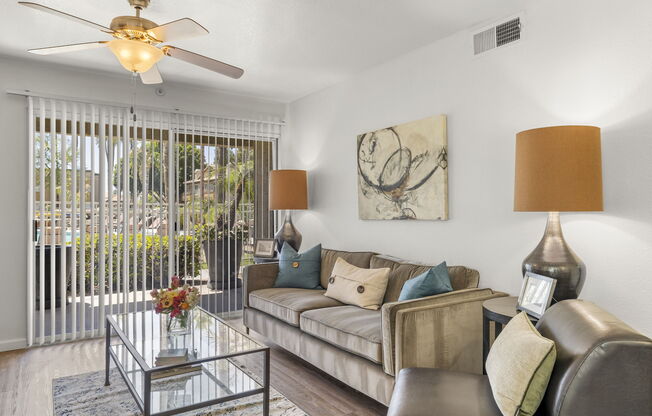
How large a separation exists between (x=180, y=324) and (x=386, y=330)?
4.16 ft

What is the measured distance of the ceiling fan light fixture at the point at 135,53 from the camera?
2412mm

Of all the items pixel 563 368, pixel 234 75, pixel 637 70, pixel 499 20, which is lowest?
pixel 563 368

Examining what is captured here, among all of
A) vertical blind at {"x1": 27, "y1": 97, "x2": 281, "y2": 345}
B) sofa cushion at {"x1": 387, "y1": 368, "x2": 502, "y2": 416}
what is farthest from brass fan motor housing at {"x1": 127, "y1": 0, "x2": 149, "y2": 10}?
sofa cushion at {"x1": 387, "y1": 368, "x2": 502, "y2": 416}

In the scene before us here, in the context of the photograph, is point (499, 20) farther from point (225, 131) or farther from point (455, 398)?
point (225, 131)

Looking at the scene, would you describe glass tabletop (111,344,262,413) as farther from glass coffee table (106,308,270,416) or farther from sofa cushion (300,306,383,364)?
sofa cushion (300,306,383,364)

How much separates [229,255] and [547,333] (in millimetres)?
3725

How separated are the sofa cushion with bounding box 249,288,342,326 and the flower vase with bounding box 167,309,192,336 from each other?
83 centimetres

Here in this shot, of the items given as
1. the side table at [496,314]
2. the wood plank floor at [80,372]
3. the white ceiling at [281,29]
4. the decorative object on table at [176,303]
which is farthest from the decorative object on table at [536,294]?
the decorative object on table at [176,303]

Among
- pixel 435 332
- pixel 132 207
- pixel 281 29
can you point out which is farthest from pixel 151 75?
pixel 435 332

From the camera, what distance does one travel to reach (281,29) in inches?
124

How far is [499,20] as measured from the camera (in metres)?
2.92

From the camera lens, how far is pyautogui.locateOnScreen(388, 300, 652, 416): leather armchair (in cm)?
126

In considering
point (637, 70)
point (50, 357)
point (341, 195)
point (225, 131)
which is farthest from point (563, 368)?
point (225, 131)

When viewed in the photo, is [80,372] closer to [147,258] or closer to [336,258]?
[147,258]
